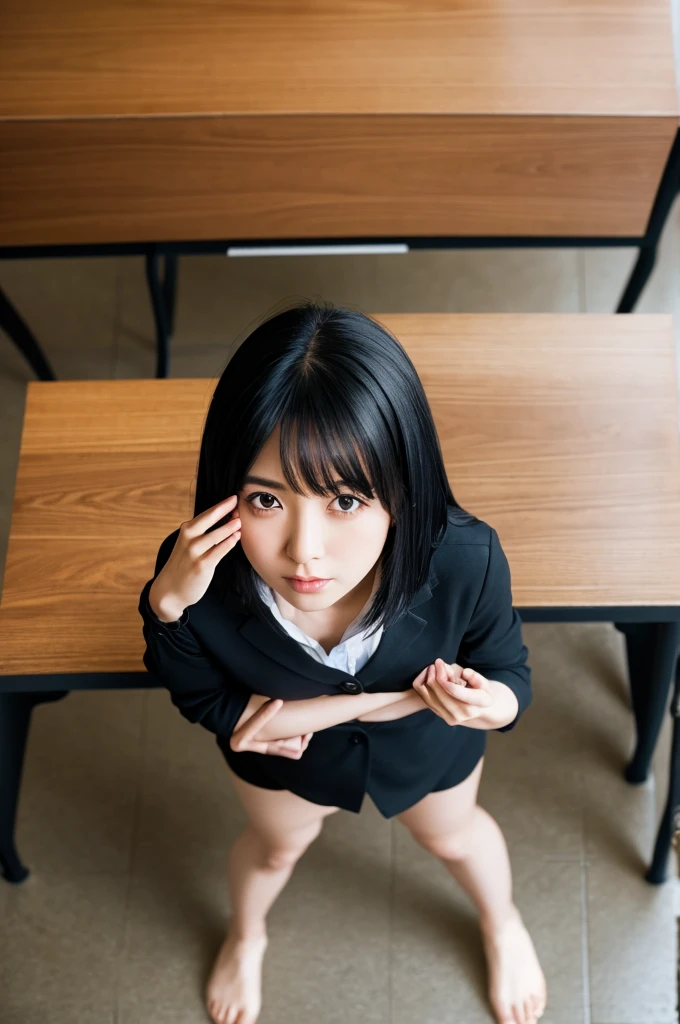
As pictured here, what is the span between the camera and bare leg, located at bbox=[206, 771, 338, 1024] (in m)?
1.69

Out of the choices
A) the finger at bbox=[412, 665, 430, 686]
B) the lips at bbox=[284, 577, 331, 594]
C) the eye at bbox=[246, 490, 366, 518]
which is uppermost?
the eye at bbox=[246, 490, 366, 518]

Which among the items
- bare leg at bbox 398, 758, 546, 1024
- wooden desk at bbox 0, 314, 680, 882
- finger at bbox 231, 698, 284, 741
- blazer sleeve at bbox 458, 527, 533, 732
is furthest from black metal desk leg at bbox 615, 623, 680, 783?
finger at bbox 231, 698, 284, 741

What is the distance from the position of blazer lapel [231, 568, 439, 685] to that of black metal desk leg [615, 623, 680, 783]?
59 centimetres

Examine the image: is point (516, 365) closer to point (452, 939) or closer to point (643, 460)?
point (643, 460)

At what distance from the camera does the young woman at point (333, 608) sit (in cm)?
104

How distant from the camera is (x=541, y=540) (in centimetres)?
164

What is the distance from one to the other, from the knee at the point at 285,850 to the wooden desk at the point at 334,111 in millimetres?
1087

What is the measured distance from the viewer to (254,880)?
1868mm

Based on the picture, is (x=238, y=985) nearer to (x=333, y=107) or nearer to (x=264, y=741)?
(x=264, y=741)

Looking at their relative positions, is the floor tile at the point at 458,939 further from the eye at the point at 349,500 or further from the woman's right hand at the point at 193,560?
the eye at the point at 349,500

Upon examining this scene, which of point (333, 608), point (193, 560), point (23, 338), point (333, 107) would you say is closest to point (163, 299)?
point (23, 338)

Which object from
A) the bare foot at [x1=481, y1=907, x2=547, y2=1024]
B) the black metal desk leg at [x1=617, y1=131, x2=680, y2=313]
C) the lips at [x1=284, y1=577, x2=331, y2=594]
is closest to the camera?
the lips at [x1=284, y1=577, x2=331, y2=594]

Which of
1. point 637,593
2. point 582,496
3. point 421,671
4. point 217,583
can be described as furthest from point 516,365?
point 217,583

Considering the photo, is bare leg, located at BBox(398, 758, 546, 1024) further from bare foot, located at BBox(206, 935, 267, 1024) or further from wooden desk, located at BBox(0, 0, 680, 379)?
wooden desk, located at BBox(0, 0, 680, 379)
